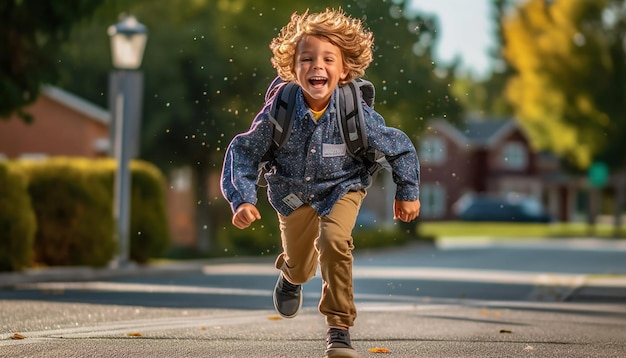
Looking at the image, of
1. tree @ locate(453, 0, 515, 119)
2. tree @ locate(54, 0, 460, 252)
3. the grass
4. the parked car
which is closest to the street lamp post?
tree @ locate(54, 0, 460, 252)

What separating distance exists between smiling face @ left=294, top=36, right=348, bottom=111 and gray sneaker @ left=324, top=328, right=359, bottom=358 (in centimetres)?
120

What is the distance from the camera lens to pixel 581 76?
54.4m

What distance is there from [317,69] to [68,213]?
45.9 ft

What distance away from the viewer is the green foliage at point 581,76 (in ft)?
178

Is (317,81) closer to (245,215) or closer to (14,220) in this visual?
(245,215)

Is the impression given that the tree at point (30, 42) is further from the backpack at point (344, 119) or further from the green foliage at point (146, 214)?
the backpack at point (344, 119)

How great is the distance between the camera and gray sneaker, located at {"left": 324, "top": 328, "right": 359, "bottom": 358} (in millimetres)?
7258

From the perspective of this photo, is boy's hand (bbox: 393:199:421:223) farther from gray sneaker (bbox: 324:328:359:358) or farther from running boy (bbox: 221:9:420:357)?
gray sneaker (bbox: 324:328:359:358)

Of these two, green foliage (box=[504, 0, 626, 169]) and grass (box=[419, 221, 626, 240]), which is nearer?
green foliage (box=[504, 0, 626, 169])

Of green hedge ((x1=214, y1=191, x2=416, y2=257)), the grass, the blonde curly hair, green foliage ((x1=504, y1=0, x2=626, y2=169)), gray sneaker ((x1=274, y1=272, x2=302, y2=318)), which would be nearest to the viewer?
the blonde curly hair

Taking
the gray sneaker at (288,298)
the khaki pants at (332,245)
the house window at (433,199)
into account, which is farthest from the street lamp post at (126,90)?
the house window at (433,199)

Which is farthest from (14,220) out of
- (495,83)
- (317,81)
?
(495,83)

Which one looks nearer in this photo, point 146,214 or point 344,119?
point 344,119

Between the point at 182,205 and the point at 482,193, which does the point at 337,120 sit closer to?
the point at 182,205
